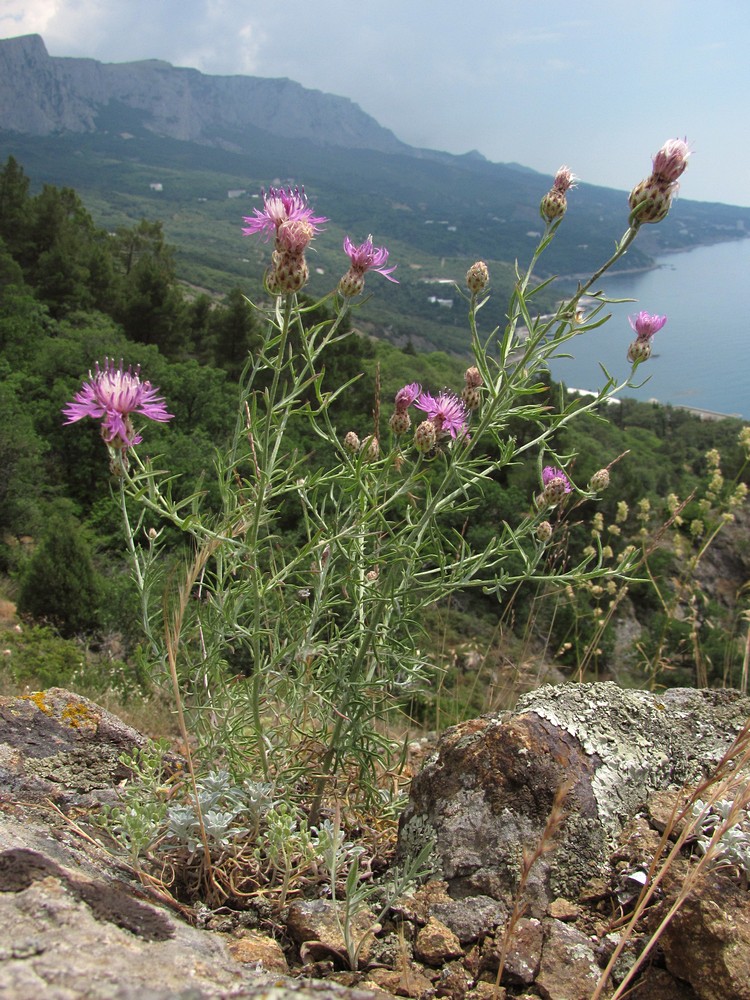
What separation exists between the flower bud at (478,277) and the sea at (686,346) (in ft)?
93.0

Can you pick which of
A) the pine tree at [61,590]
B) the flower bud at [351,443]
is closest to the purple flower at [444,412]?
the flower bud at [351,443]

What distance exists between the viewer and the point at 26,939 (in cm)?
115

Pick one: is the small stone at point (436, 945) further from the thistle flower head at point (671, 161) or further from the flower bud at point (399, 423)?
the thistle flower head at point (671, 161)

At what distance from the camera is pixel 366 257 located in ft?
8.45

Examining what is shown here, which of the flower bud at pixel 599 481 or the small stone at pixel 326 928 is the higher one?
the flower bud at pixel 599 481

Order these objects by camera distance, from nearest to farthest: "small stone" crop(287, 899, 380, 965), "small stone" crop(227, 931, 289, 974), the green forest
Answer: "small stone" crop(227, 931, 289, 974) → "small stone" crop(287, 899, 380, 965) → the green forest

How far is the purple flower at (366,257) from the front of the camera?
2561mm

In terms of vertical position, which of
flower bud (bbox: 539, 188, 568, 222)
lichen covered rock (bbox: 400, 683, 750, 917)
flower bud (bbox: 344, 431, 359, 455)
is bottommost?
lichen covered rock (bbox: 400, 683, 750, 917)

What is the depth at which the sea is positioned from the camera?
62531mm

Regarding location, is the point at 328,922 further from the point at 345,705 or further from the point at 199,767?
the point at 199,767

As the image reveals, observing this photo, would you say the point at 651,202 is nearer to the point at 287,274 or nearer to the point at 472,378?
the point at 472,378

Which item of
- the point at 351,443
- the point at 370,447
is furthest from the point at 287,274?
the point at 351,443

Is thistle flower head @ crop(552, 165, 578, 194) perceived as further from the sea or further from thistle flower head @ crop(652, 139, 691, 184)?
the sea

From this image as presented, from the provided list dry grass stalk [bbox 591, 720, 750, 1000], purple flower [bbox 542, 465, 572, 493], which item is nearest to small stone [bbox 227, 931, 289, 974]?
dry grass stalk [bbox 591, 720, 750, 1000]
